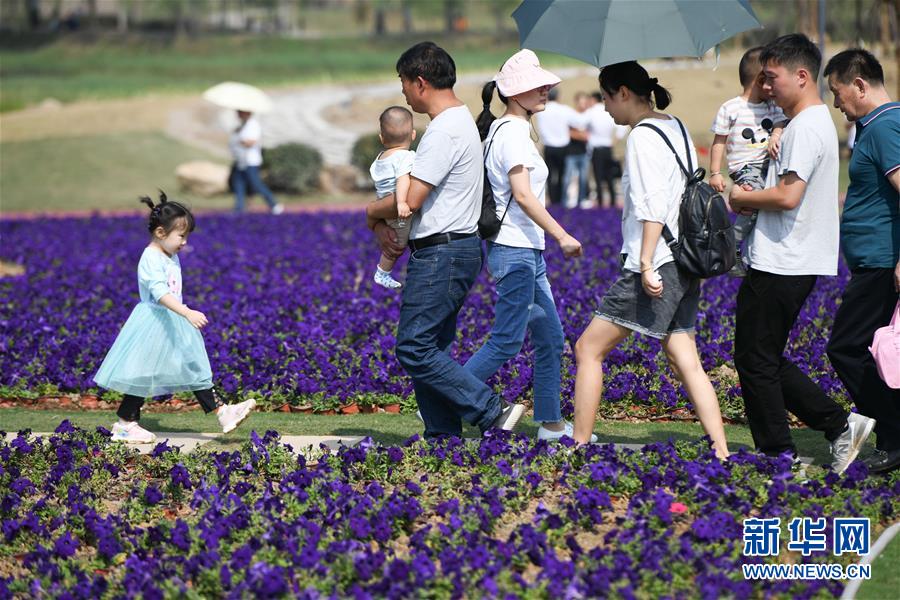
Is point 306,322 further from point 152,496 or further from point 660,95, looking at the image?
point 660,95

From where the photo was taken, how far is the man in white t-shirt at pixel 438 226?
5.91 meters

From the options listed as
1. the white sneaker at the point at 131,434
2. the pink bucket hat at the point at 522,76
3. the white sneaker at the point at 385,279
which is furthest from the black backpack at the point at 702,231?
the white sneaker at the point at 131,434

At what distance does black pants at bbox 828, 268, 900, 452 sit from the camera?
600 centimetres

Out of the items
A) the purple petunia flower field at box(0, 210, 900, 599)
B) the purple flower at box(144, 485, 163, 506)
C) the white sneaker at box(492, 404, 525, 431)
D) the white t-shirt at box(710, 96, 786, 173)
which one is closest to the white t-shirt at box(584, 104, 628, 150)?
the purple petunia flower field at box(0, 210, 900, 599)

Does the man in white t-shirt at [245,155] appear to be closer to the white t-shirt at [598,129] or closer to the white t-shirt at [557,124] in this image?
the white t-shirt at [557,124]

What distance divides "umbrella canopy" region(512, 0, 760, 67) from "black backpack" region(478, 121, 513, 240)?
1.82ft

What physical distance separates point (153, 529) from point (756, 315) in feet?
9.77

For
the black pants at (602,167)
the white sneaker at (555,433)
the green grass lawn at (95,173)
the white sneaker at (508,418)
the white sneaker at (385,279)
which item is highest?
the white sneaker at (385,279)

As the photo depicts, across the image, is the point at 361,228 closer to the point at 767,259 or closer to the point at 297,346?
the point at 297,346

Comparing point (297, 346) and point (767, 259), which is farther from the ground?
point (767, 259)

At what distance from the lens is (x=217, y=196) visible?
26688mm

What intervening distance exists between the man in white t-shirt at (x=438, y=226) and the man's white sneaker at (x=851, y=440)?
1.76m

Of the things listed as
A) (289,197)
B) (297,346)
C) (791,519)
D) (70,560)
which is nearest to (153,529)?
(70,560)

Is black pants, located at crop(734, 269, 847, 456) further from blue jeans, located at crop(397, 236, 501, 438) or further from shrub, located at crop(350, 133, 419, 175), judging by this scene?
shrub, located at crop(350, 133, 419, 175)
